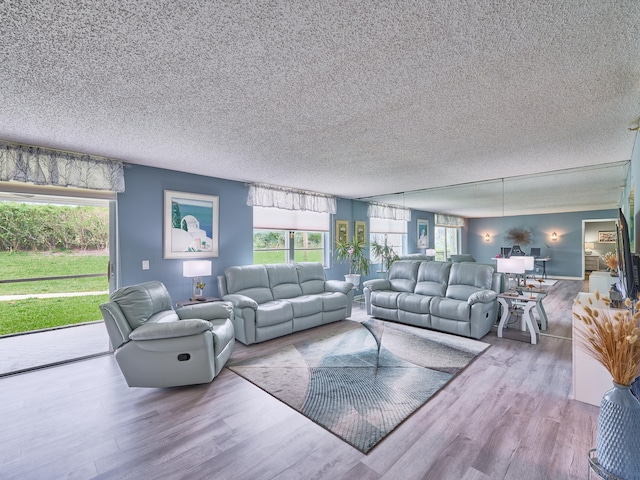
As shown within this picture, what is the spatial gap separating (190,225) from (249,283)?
127cm

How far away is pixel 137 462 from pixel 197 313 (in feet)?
5.63

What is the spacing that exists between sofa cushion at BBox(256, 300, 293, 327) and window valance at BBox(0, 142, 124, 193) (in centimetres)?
243

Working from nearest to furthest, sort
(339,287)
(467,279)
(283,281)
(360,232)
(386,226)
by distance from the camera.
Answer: (467,279) < (283,281) < (339,287) < (386,226) < (360,232)

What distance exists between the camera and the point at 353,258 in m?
6.69

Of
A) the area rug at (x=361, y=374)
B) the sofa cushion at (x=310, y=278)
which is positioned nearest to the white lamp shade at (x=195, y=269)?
the area rug at (x=361, y=374)

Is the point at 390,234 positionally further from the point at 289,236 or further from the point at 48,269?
the point at 48,269

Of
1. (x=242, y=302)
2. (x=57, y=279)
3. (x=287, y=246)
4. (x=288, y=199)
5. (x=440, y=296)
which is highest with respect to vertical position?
(x=288, y=199)

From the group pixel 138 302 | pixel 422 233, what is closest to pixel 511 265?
pixel 422 233

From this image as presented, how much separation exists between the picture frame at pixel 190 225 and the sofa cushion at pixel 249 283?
531 mm

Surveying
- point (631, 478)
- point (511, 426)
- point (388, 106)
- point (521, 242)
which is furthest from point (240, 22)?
point (521, 242)

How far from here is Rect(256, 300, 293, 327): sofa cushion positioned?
3.90m

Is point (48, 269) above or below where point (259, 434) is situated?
above

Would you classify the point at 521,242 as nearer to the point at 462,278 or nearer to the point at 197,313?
the point at 462,278

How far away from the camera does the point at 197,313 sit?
3.44 metres
